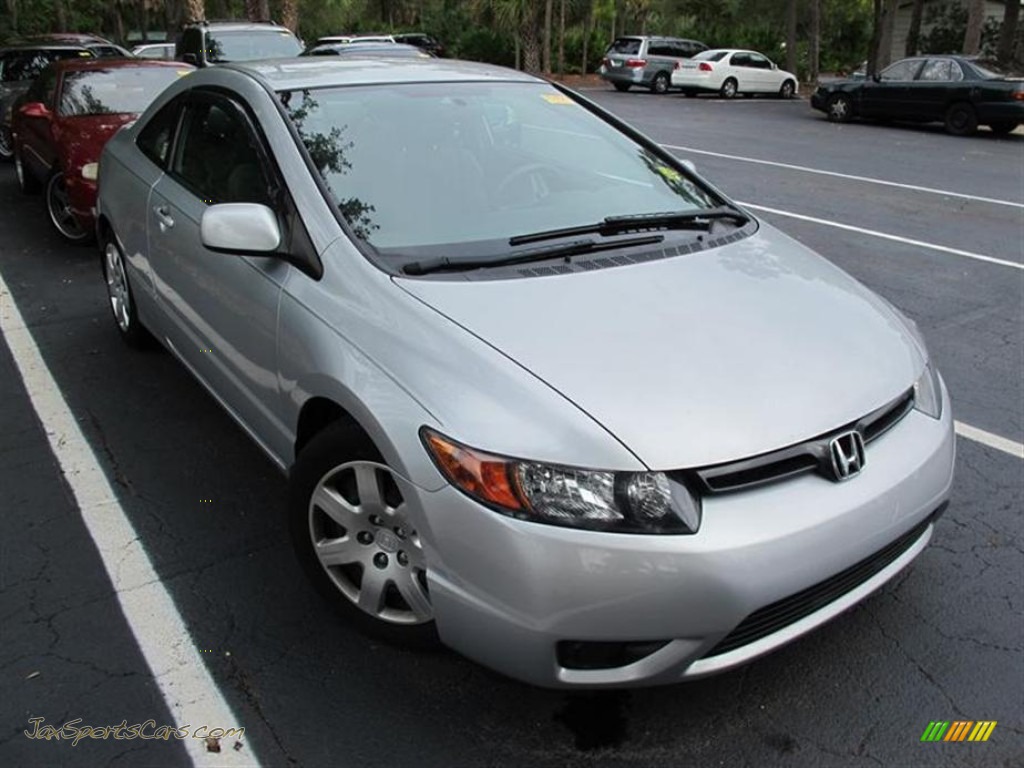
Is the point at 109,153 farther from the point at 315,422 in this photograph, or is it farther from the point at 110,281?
the point at 315,422

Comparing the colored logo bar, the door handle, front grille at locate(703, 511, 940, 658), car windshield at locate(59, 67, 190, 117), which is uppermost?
car windshield at locate(59, 67, 190, 117)

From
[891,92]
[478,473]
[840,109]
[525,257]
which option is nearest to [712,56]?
[840,109]

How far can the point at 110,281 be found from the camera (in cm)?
516

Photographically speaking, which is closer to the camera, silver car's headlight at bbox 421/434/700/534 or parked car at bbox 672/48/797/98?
silver car's headlight at bbox 421/434/700/534

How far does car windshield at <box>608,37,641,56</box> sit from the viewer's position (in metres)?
26.8

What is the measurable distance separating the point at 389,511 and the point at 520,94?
81.2 inches

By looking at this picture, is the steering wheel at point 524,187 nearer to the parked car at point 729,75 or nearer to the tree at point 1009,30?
the parked car at point 729,75

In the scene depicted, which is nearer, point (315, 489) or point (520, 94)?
point (315, 489)

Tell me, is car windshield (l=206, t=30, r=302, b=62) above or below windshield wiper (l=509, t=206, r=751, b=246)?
above

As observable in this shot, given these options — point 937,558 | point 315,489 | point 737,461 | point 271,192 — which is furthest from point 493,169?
point 937,558

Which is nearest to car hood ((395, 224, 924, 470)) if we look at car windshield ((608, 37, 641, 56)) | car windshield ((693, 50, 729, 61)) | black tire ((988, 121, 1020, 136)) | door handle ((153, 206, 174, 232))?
door handle ((153, 206, 174, 232))

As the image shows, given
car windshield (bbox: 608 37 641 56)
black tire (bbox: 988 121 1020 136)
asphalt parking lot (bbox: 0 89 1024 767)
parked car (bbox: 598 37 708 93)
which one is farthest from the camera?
car windshield (bbox: 608 37 641 56)

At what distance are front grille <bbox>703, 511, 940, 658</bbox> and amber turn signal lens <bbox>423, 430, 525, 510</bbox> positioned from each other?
2.05 ft

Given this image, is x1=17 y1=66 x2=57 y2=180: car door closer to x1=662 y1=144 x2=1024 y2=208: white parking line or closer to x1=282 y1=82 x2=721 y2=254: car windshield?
x1=282 y1=82 x2=721 y2=254: car windshield
